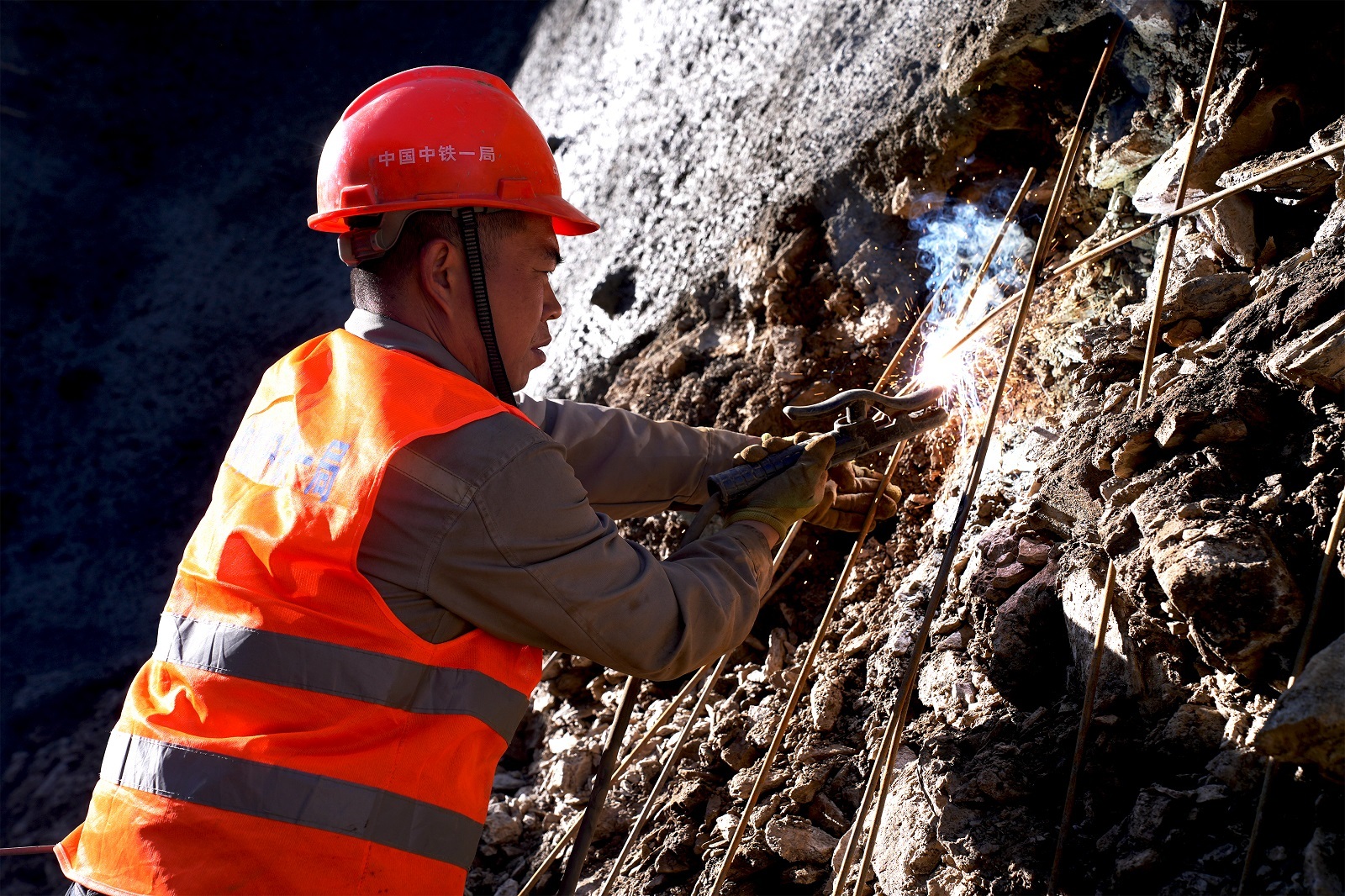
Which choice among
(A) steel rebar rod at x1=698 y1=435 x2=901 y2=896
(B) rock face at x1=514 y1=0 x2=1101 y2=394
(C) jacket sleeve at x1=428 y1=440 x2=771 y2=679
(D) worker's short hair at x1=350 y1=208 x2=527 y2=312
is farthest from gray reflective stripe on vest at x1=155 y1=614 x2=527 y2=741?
(B) rock face at x1=514 y1=0 x2=1101 y2=394

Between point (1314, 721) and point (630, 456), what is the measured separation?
1.50 m

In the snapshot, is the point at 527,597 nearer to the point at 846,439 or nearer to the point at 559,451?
the point at 559,451

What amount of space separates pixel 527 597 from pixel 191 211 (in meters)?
6.67

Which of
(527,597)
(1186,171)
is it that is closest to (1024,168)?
(1186,171)

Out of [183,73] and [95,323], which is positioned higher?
[183,73]

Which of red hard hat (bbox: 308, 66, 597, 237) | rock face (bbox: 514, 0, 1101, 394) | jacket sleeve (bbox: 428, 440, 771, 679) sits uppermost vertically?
rock face (bbox: 514, 0, 1101, 394)

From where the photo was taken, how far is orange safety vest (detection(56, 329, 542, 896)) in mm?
1543

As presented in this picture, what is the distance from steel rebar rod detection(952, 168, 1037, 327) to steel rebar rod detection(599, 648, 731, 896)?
1238 mm

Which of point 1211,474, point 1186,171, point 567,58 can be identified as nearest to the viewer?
point 1211,474

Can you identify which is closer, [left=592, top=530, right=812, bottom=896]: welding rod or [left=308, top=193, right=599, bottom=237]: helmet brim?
[left=308, top=193, right=599, bottom=237]: helmet brim

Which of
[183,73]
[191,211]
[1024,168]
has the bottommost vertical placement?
[1024,168]

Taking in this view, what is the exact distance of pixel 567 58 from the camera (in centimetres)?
640

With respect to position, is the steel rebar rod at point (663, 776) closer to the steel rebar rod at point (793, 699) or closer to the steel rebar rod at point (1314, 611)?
the steel rebar rod at point (793, 699)

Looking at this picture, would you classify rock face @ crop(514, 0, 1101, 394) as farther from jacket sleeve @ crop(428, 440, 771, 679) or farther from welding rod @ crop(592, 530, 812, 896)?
jacket sleeve @ crop(428, 440, 771, 679)
